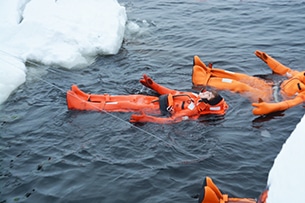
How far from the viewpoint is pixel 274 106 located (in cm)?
867

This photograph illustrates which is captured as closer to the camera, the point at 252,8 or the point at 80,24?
the point at 80,24

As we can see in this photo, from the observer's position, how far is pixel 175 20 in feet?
51.7

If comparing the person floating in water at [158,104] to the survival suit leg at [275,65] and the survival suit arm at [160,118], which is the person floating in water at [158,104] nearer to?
the survival suit arm at [160,118]

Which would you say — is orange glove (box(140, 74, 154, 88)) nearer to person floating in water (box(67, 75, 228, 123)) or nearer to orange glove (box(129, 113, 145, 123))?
person floating in water (box(67, 75, 228, 123))

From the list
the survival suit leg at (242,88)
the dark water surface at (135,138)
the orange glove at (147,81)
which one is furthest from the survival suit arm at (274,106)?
the orange glove at (147,81)

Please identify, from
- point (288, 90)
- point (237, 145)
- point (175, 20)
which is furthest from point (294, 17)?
point (237, 145)

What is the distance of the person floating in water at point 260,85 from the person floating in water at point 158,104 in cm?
78

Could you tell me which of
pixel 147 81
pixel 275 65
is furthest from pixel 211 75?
pixel 147 81

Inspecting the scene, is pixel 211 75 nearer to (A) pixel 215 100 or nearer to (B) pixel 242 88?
(B) pixel 242 88

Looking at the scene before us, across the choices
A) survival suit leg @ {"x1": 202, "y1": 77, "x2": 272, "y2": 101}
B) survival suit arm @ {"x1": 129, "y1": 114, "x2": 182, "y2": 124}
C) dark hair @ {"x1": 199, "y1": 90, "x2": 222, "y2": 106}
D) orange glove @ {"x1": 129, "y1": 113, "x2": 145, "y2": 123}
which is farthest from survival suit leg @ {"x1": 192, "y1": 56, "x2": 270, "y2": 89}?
orange glove @ {"x1": 129, "y1": 113, "x2": 145, "y2": 123}

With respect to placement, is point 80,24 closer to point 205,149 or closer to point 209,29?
point 209,29

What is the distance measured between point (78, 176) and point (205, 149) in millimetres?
2408

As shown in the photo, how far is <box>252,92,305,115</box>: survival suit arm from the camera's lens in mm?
8594

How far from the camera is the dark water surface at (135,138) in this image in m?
6.84
